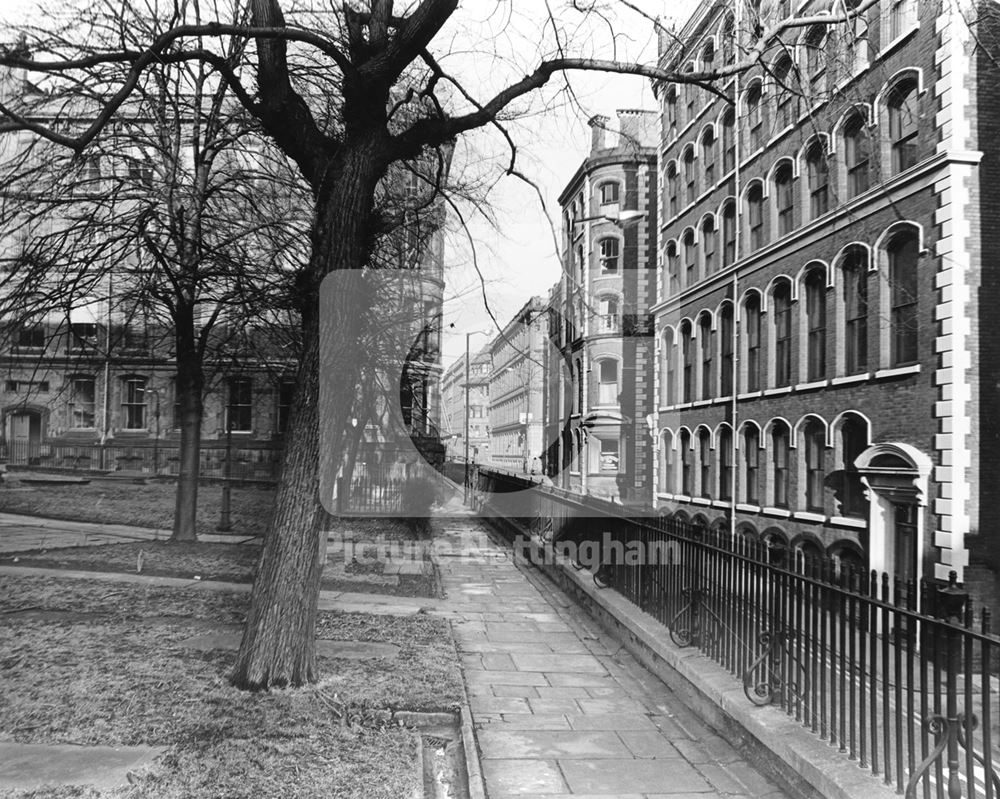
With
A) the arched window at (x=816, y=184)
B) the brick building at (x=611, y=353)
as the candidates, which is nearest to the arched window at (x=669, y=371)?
the brick building at (x=611, y=353)

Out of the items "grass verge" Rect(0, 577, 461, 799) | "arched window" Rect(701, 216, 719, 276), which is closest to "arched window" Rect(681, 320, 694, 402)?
"arched window" Rect(701, 216, 719, 276)

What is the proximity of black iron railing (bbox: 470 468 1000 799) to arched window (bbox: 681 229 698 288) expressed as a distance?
15.3 meters

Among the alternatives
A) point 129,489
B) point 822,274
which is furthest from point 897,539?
point 129,489

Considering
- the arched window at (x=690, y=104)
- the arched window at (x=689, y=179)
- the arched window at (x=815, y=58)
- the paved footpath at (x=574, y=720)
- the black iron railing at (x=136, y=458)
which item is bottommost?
the paved footpath at (x=574, y=720)

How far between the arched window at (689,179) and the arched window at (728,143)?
220 cm

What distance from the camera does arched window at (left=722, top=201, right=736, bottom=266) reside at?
22255 millimetres

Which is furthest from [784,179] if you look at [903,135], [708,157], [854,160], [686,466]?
[686,466]

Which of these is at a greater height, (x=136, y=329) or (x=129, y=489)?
(x=136, y=329)

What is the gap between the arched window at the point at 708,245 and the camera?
76.5 feet

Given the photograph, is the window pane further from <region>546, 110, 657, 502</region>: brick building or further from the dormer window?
the dormer window

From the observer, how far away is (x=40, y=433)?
35062mm

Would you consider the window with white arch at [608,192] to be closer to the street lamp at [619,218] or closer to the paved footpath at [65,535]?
the street lamp at [619,218]

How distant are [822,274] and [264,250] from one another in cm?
1203

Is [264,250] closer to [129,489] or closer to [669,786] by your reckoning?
A: [669,786]
